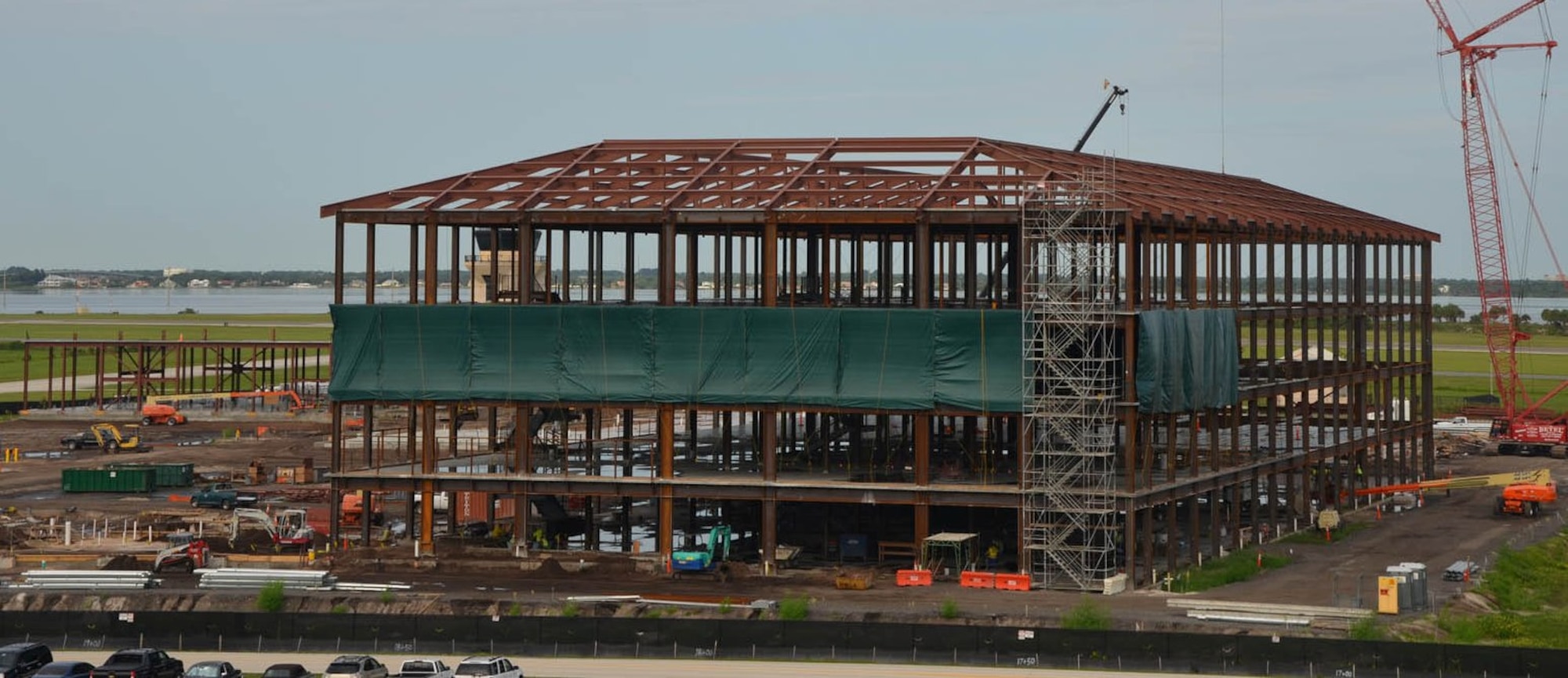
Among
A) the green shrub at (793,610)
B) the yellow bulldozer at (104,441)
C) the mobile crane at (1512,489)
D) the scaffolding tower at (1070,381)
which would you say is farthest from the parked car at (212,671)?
the yellow bulldozer at (104,441)

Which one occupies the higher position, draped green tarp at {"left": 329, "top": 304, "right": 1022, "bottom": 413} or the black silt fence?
draped green tarp at {"left": 329, "top": 304, "right": 1022, "bottom": 413}

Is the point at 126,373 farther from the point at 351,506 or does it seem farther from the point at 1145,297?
the point at 1145,297

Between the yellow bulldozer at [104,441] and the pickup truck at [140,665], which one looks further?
the yellow bulldozer at [104,441]

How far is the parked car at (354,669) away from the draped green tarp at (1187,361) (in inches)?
1154

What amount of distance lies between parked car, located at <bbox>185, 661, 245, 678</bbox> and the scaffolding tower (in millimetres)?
27863

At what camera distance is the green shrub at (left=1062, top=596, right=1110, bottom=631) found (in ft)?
182

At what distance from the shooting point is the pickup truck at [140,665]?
1940 inches

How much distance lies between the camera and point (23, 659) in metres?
50.6

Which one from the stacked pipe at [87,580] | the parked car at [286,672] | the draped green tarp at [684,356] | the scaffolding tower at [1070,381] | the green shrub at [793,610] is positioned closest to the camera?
the parked car at [286,672]

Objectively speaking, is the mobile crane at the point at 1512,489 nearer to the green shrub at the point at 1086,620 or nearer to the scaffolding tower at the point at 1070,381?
the scaffolding tower at the point at 1070,381

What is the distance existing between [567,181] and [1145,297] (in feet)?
74.0

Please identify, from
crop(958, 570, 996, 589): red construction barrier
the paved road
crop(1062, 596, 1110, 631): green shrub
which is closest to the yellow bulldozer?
the paved road

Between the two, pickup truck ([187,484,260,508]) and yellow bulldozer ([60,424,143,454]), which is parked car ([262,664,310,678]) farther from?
yellow bulldozer ([60,424,143,454])

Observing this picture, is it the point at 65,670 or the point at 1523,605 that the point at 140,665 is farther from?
the point at 1523,605
